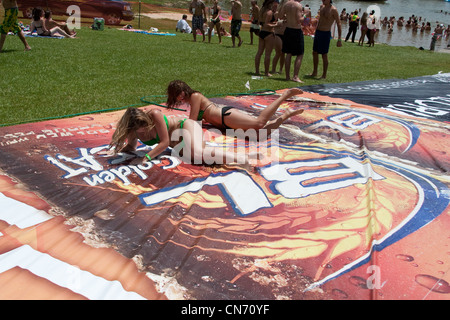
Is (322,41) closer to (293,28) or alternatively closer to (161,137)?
(293,28)

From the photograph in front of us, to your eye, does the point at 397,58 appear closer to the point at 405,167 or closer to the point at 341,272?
the point at 405,167

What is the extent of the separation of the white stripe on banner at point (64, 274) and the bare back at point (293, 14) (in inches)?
286

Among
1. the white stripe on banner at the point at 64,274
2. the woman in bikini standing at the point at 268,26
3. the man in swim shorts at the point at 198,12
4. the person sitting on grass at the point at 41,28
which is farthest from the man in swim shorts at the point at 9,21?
the white stripe on banner at the point at 64,274

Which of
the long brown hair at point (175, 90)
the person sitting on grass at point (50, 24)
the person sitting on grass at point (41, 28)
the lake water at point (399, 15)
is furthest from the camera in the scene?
the lake water at point (399, 15)

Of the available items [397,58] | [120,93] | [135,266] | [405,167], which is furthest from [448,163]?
[397,58]

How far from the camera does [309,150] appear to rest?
14.6 ft

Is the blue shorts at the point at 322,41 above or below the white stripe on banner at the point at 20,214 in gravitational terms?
above

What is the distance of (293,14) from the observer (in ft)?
27.0

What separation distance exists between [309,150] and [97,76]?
16.7 ft

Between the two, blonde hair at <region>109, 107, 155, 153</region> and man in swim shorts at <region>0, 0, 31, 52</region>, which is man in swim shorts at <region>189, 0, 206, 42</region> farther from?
blonde hair at <region>109, 107, 155, 153</region>

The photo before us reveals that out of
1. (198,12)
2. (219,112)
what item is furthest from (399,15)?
(219,112)

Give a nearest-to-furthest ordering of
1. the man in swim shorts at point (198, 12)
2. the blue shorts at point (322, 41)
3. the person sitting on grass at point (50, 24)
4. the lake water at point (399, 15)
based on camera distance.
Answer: the blue shorts at point (322, 41) → the person sitting on grass at point (50, 24) → the man in swim shorts at point (198, 12) → the lake water at point (399, 15)

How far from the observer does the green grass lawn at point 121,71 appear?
5922 mm

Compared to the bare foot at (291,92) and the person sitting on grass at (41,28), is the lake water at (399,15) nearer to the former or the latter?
the person sitting on grass at (41,28)
